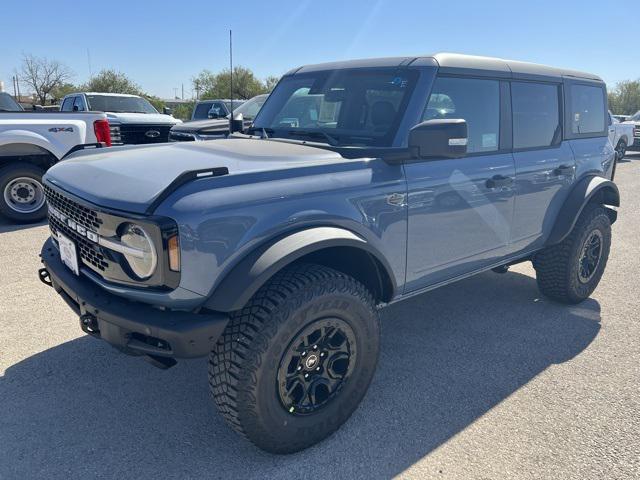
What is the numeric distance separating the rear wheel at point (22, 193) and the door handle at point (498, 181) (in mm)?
6120

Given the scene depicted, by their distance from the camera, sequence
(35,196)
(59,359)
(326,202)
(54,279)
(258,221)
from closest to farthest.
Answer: (258,221)
(326,202)
(54,279)
(59,359)
(35,196)

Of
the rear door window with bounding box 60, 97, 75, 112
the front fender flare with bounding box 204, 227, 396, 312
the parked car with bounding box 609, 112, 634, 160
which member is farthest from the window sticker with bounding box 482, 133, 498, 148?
the parked car with bounding box 609, 112, 634, 160

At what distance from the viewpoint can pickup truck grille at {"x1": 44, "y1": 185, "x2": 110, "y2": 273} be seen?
7.97 ft

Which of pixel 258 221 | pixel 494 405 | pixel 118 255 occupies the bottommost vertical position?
pixel 494 405

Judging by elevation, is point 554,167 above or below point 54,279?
above

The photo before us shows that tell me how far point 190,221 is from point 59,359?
197 cm

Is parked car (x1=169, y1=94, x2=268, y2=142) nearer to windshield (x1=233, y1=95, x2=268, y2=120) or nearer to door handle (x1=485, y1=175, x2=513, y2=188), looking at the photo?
windshield (x1=233, y1=95, x2=268, y2=120)

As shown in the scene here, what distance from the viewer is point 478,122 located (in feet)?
11.4

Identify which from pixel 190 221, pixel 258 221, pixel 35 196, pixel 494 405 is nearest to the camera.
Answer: pixel 190 221

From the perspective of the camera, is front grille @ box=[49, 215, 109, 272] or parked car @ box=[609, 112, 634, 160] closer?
front grille @ box=[49, 215, 109, 272]

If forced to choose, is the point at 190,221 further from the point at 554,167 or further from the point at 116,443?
the point at 554,167

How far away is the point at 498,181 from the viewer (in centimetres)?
346

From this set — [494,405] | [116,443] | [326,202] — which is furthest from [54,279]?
[494,405]

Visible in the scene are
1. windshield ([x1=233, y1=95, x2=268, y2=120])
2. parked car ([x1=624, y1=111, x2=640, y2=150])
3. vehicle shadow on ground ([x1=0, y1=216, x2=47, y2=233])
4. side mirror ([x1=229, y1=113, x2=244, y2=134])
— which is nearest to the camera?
side mirror ([x1=229, y1=113, x2=244, y2=134])
